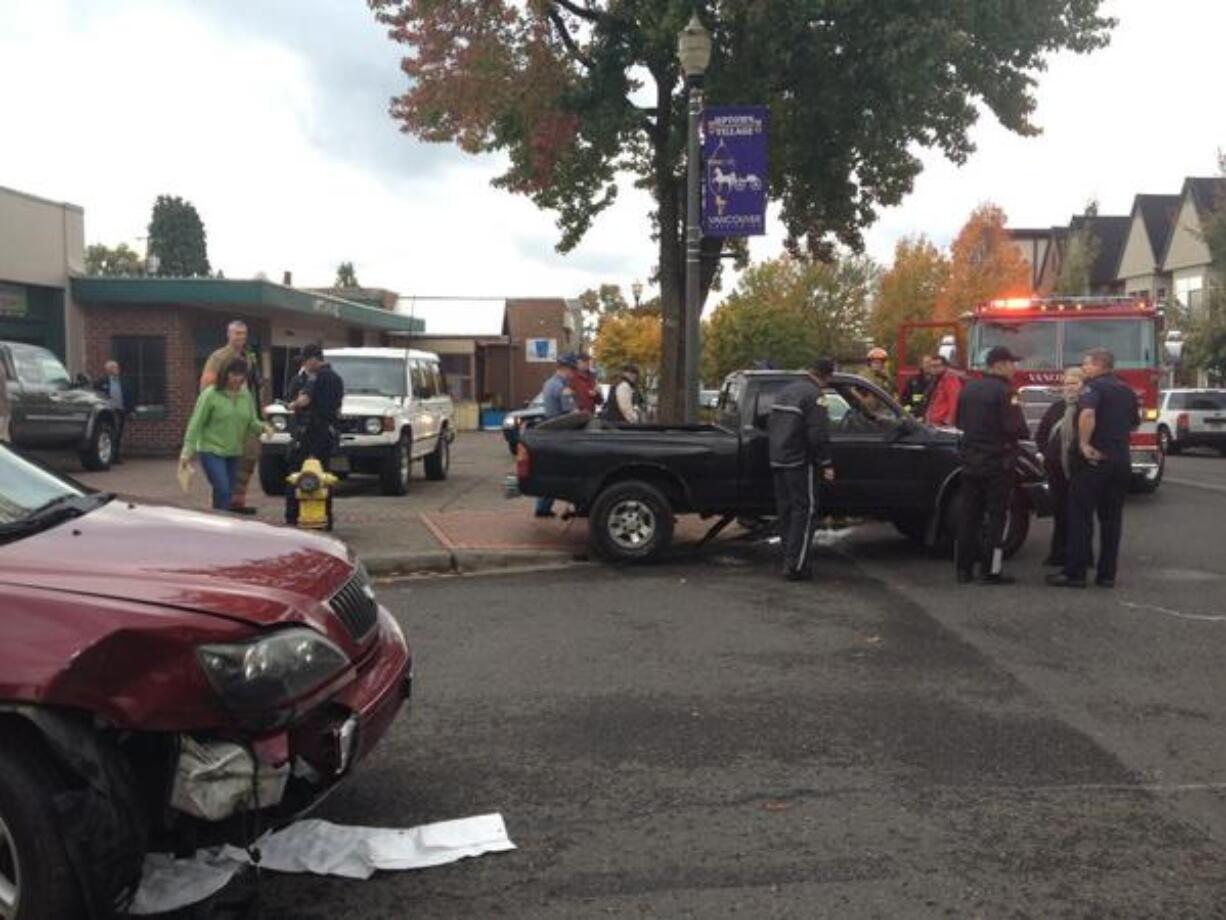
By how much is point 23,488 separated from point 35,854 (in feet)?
5.33

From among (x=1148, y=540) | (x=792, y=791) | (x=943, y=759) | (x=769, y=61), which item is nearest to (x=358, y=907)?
(x=792, y=791)

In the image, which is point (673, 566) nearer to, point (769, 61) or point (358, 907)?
point (358, 907)

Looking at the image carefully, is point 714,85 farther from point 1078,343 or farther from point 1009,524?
point 1009,524

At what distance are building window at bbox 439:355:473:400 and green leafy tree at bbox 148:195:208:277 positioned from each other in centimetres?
6802

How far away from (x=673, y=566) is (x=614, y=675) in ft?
13.0

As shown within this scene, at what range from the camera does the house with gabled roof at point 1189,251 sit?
43.0 meters

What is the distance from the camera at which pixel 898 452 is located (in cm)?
1028

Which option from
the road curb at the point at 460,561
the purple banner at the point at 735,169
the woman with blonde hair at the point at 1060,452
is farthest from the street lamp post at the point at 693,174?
the woman with blonde hair at the point at 1060,452

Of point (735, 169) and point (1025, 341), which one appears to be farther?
point (1025, 341)

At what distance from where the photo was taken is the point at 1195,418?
90.2ft

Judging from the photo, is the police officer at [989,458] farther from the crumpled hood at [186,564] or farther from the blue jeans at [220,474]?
the crumpled hood at [186,564]

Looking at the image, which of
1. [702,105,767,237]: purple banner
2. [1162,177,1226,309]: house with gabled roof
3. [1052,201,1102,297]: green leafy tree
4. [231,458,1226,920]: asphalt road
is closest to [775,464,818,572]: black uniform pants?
[231,458,1226,920]: asphalt road

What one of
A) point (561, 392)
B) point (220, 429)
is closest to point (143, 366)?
point (561, 392)

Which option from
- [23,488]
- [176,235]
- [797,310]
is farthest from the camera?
[176,235]
